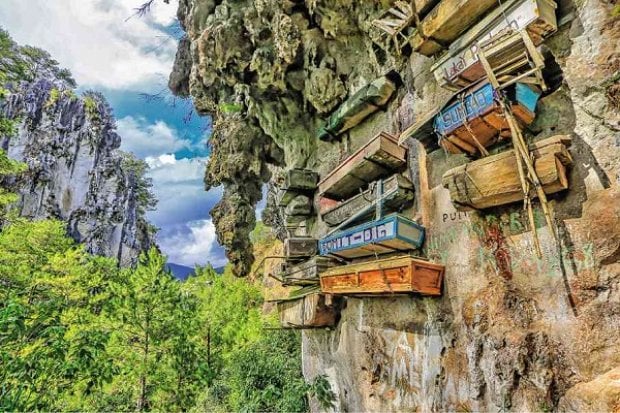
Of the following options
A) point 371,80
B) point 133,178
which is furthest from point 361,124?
point 133,178

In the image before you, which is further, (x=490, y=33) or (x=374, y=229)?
(x=374, y=229)

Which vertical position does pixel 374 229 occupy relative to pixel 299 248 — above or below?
below

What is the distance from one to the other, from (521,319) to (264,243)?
88.3 ft

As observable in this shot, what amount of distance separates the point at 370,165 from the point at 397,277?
1860 millimetres

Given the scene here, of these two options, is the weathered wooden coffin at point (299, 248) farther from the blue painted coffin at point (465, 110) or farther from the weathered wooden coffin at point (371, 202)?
the blue painted coffin at point (465, 110)

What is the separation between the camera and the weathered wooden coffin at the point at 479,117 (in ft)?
9.89

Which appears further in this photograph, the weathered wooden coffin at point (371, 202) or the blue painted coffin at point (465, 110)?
the weathered wooden coffin at point (371, 202)

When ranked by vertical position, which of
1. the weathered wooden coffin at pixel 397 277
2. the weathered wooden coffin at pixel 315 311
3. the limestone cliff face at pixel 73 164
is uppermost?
the limestone cliff face at pixel 73 164

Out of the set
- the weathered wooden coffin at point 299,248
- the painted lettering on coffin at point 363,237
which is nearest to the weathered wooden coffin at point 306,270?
the weathered wooden coffin at point 299,248

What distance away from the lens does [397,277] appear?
Result: 3.85m

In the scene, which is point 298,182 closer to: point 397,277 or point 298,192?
point 298,192

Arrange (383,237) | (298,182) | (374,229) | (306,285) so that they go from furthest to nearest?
(298,182) → (306,285) → (374,229) → (383,237)

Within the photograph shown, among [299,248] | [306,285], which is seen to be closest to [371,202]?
[299,248]

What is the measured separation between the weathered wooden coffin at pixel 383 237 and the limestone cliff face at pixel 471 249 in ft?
0.94
